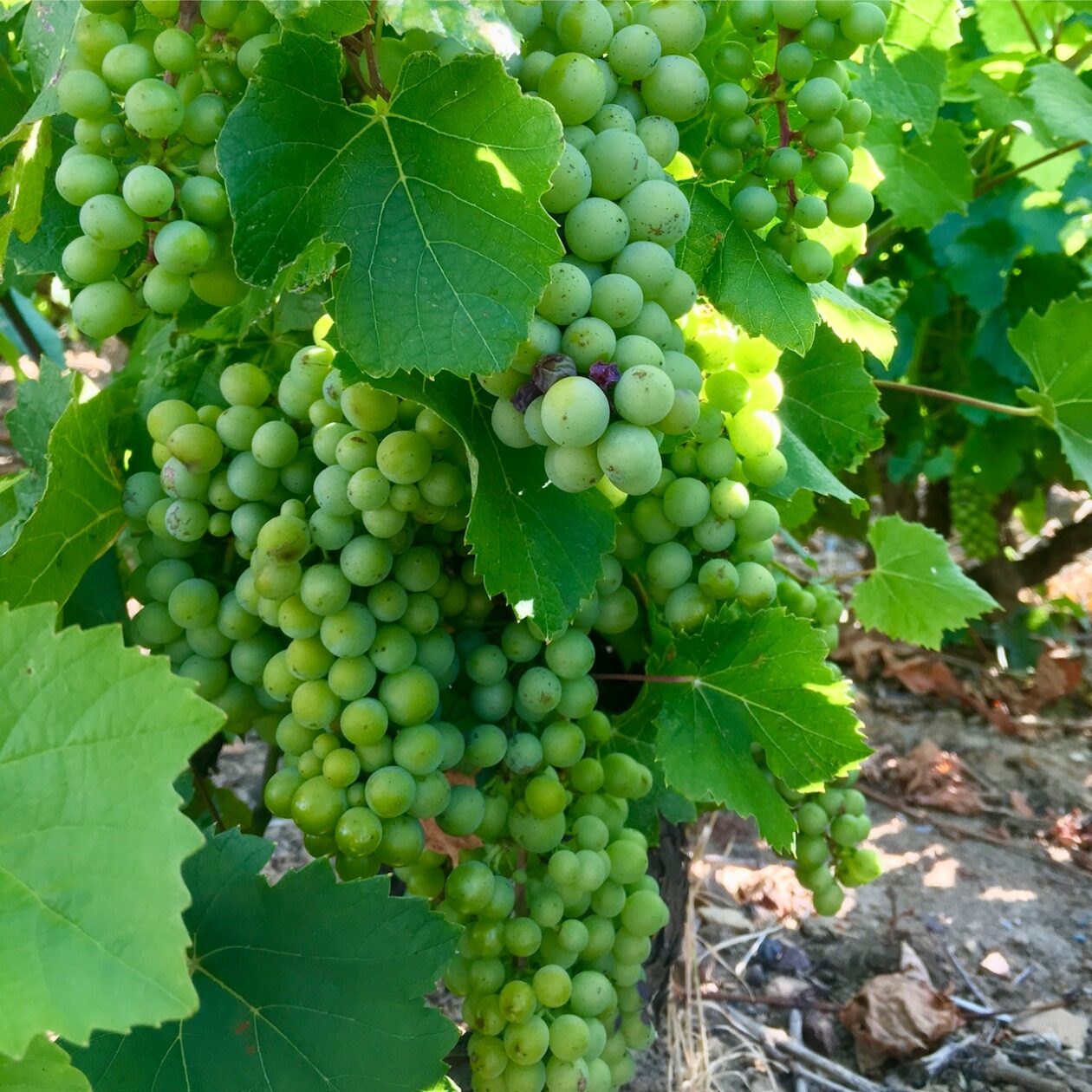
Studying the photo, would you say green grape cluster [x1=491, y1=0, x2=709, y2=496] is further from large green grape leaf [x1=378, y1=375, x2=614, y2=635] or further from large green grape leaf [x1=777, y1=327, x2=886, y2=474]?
large green grape leaf [x1=777, y1=327, x2=886, y2=474]

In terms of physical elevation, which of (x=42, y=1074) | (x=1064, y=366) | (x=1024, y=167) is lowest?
(x=42, y=1074)

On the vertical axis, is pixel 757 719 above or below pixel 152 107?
below

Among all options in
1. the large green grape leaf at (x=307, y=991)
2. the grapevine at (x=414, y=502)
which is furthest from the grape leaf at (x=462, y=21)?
the large green grape leaf at (x=307, y=991)

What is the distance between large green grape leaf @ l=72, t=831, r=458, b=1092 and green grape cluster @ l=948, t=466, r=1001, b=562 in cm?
279

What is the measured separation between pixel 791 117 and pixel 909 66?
1.80 ft

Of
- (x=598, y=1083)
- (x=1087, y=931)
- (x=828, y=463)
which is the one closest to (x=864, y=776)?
(x=1087, y=931)

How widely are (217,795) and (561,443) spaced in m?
1.00

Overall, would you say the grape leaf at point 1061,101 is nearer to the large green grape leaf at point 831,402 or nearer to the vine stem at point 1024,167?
the vine stem at point 1024,167

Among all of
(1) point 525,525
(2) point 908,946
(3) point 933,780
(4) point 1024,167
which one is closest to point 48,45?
(1) point 525,525

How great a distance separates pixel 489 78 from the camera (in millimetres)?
743

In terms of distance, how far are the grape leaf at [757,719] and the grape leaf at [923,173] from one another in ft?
3.92

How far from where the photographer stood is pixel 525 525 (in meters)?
0.90

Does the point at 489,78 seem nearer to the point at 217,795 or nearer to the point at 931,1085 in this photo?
the point at 217,795

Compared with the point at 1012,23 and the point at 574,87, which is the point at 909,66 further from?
the point at 1012,23
